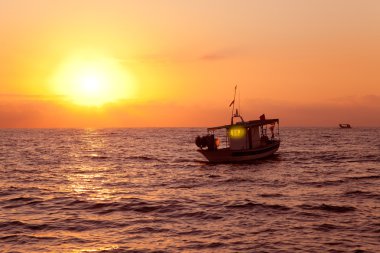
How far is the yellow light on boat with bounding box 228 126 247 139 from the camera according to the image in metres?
46.6

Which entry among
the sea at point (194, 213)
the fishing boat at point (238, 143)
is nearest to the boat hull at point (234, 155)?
the fishing boat at point (238, 143)

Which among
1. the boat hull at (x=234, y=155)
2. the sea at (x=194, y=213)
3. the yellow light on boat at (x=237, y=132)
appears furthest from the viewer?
the boat hull at (x=234, y=155)

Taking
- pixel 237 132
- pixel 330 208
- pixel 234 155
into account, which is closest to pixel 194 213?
pixel 330 208

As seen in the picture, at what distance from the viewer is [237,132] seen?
46.7 m

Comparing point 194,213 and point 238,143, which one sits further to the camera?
point 238,143

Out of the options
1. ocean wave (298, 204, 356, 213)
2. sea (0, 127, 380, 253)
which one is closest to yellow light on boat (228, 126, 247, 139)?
sea (0, 127, 380, 253)

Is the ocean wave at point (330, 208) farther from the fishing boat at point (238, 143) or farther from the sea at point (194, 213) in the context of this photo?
the fishing boat at point (238, 143)

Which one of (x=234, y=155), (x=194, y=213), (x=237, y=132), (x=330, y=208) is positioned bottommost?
(x=330, y=208)

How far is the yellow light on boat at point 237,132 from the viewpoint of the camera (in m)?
46.6

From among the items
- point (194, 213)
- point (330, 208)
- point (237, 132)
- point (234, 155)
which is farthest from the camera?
point (234, 155)

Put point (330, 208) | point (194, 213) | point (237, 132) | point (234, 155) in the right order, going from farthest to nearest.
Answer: point (234, 155) < point (237, 132) < point (330, 208) < point (194, 213)

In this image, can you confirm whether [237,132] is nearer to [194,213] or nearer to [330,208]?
[330,208]

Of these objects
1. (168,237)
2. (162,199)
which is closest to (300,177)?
(162,199)

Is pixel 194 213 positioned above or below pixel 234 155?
below
